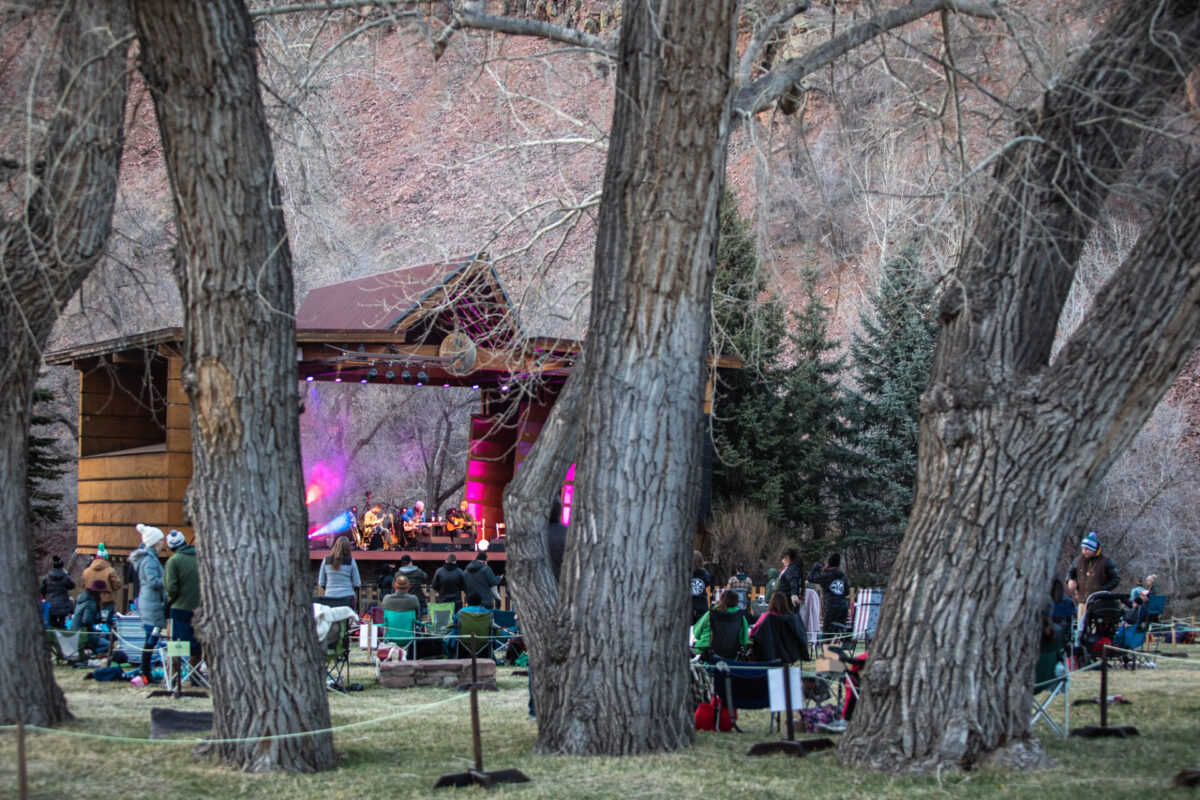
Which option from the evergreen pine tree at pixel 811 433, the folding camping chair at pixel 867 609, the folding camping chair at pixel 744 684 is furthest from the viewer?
the evergreen pine tree at pixel 811 433

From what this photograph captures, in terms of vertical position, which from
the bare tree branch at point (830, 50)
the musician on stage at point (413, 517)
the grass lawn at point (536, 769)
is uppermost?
the bare tree branch at point (830, 50)

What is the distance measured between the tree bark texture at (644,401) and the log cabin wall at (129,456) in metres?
12.1

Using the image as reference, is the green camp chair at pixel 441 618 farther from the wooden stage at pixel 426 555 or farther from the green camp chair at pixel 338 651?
the wooden stage at pixel 426 555

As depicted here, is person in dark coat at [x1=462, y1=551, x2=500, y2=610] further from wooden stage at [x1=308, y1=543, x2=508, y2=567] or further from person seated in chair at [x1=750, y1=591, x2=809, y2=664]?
wooden stage at [x1=308, y1=543, x2=508, y2=567]

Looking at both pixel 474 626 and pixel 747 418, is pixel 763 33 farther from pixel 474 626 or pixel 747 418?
pixel 747 418

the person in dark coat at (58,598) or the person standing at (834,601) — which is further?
the person standing at (834,601)

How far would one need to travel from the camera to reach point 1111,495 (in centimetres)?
2797

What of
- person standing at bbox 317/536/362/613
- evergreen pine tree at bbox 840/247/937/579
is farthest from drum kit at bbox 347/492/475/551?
evergreen pine tree at bbox 840/247/937/579

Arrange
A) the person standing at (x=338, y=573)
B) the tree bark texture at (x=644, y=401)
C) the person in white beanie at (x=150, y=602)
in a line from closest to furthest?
the tree bark texture at (x=644, y=401) < the person in white beanie at (x=150, y=602) < the person standing at (x=338, y=573)

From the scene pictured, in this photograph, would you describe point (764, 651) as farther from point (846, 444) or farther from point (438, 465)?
point (438, 465)

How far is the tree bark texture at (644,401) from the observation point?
7.12 metres

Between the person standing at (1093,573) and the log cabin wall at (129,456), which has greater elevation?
the log cabin wall at (129,456)

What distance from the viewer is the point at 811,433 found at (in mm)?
27828

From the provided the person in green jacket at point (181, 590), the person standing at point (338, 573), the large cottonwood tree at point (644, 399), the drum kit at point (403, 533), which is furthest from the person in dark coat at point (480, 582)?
the drum kit at point (403, 533)
